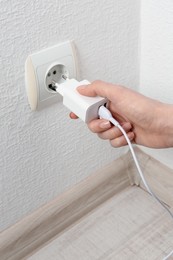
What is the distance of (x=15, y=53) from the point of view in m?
0.53

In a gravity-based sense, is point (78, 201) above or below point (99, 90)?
below

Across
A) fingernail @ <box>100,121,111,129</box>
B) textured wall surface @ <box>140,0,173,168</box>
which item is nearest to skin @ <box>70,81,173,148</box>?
fingernail @ <box>100,121,111,129</box>

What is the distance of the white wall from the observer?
531 millimetres

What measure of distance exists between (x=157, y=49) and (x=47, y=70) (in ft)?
0.75

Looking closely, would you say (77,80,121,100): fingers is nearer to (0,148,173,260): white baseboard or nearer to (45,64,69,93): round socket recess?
(45,64,69,93): round socket recess

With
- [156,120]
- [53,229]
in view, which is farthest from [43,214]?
[156,120]

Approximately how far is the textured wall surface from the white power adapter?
199mm

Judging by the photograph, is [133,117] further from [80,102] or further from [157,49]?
[157,49]

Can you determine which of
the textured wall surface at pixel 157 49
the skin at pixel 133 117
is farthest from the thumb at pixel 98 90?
the textured wall surface at pixel 157 49

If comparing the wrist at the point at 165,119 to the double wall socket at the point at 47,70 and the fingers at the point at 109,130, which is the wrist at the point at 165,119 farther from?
the double wall socket at the point at 47,70

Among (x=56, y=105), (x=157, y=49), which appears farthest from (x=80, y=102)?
(x=157, y=49)

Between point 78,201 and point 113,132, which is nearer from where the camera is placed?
point 113,132

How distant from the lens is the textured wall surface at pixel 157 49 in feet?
2.11

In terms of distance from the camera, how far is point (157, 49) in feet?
2.23
